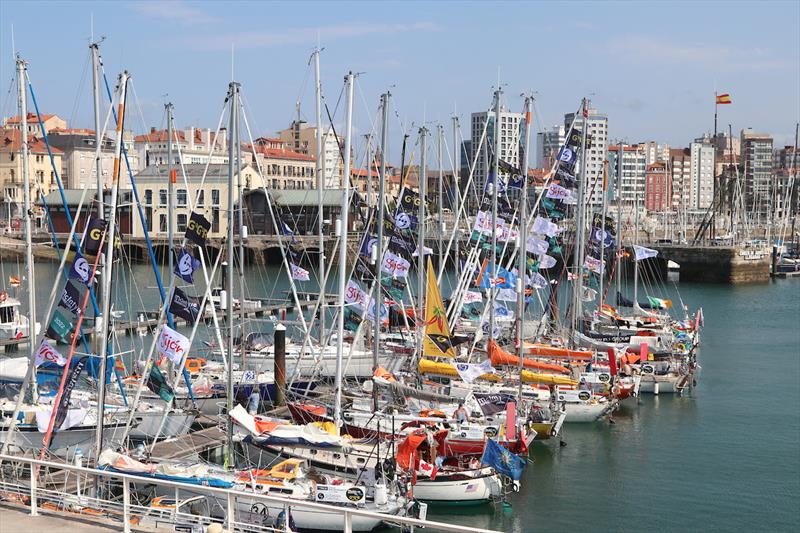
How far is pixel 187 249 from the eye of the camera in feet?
66.3

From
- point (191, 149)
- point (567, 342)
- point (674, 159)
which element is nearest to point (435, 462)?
point (567, 342)

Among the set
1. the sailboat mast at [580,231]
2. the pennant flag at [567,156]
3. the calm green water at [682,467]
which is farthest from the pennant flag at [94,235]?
the sailboat mast at [580,231]

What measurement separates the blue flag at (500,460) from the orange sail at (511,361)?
7.94 metres

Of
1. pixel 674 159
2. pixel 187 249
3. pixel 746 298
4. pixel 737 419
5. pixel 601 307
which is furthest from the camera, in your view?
pixel 674 159

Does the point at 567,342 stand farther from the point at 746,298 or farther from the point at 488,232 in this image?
the point at 746,298

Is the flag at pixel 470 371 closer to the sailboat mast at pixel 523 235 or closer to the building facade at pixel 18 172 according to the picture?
the sailboat mast at pixel 523 235

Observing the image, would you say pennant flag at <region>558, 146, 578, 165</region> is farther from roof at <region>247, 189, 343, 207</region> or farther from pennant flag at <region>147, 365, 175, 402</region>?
roof at <region>247, 189, 343, 207</region>

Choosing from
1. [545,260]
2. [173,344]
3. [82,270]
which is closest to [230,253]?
[173,344]

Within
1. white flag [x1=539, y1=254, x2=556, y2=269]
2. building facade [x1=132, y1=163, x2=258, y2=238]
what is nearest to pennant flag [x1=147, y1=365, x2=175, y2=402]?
white flag [x1=539, y1=254, x2=556, y2=269]

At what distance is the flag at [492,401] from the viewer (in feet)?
81.1

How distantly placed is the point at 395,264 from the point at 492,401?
4855mm

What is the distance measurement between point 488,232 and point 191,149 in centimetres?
7588

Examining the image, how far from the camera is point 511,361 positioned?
29.8m

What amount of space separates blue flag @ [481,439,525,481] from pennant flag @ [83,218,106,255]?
942 centimetres
